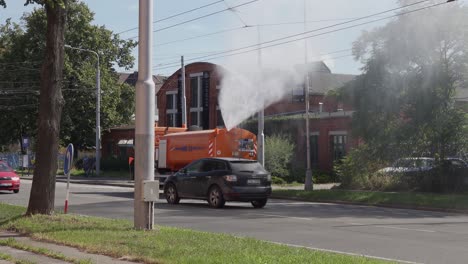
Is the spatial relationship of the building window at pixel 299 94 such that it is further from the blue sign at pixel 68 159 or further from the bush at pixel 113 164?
the bush at pixel 113 164

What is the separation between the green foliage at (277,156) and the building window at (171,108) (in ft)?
67.9

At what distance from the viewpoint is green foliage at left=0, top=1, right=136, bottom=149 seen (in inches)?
2186

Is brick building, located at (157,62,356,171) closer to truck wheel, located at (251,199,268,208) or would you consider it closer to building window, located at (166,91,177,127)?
building window, located at (166,91,177,127)

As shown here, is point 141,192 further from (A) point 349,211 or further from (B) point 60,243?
(A) point 349,211

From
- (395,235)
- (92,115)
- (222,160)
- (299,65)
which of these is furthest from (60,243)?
(92,115)

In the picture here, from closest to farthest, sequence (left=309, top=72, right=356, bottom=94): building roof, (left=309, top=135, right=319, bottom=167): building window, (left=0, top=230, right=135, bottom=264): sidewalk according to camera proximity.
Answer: (left=0, top=230, right=135, bottom=264): sidewalk
(left=309, top=135, right=319, bottom=167): building window
(left=309, top=72, right=356, bottom=94): building roof

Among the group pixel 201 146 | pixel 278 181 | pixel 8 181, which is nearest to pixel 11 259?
pixel 201 146

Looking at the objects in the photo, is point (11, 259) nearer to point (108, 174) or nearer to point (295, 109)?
point (295, 109)

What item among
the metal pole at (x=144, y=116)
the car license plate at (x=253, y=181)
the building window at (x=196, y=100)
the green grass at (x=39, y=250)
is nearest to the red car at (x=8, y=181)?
the car license plate at (x=253, y=181)

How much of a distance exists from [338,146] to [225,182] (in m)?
23.1

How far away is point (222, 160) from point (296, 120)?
76.6ft

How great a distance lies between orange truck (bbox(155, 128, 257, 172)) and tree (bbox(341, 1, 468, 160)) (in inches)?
199

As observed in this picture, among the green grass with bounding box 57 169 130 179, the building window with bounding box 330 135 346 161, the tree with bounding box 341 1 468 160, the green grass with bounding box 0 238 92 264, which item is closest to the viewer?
the green grass with bounding box 0 238 92 264

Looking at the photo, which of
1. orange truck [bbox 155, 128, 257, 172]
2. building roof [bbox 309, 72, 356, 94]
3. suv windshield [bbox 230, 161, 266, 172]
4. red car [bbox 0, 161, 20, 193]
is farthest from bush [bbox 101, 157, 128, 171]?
suv windshield [bbox 230, 161, 266, 172]
